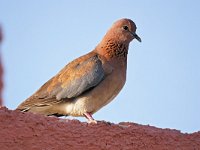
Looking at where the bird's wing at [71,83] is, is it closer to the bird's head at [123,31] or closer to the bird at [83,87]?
the bird at [83,87]

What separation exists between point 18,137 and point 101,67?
254 centimetres

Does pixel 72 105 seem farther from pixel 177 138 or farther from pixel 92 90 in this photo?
pixel 177 138

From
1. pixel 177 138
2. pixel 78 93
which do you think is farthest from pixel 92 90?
pixel 177 138

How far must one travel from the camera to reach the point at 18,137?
2232 mm

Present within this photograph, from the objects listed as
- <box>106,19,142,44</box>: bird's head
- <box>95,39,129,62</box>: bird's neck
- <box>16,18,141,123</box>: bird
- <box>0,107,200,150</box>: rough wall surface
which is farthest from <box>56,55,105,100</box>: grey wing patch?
<box>0,107,200,150</box>: rough wall surface

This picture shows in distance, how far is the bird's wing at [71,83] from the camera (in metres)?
4.58

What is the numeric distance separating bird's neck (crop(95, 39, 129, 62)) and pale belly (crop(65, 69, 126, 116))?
0.26 meters

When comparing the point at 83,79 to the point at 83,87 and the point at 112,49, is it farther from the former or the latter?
the point at 112,49

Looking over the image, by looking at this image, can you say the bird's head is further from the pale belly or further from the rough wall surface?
the rough wall surface

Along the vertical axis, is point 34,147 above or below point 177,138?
below

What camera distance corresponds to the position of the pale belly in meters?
4.52

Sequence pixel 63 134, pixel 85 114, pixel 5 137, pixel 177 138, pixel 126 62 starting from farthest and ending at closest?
pixel 126 62
pixel 85 114
pixel 177 138
pixel 63 134
pixel 5 137

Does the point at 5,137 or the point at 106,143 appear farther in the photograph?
the point at 106,143

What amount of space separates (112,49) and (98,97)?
2.07 feet
